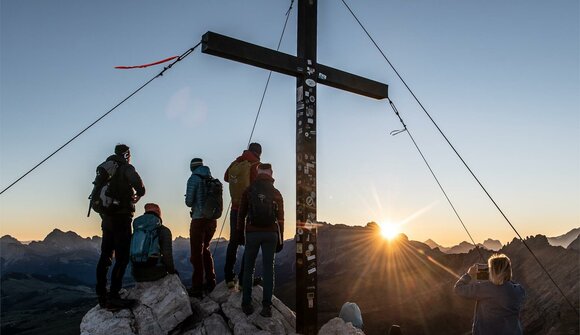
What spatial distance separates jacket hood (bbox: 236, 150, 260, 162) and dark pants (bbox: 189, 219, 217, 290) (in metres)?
1.19

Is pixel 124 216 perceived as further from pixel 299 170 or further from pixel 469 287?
pixel 469 287

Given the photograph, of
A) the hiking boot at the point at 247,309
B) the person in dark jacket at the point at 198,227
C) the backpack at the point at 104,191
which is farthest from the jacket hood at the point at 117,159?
the hiking boot at the point at 247,309

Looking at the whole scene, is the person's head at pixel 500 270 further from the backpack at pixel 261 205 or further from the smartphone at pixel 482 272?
the backpack at pixel 261 205

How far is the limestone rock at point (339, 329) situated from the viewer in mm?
5875

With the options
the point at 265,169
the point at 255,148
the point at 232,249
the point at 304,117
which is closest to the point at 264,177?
the point at 265,169

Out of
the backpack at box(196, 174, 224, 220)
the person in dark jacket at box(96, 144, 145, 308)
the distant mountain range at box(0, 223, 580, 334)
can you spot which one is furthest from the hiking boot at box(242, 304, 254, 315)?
the distant mountain range at box(0, 223, 580, 334)

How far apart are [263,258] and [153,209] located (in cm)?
195

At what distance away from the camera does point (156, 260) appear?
6078mm

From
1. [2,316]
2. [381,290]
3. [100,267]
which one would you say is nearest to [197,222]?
[100,267]

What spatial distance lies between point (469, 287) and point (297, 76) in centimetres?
416

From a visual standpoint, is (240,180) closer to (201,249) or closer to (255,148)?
(255,148)

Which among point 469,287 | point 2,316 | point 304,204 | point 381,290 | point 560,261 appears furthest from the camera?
point 2,316

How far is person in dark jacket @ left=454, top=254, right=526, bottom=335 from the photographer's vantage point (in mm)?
4250

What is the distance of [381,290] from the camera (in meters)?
64.4
